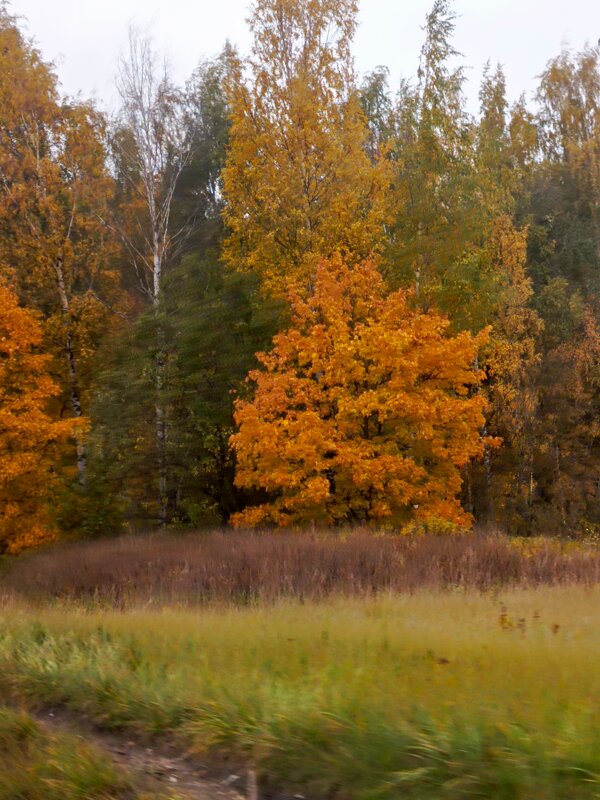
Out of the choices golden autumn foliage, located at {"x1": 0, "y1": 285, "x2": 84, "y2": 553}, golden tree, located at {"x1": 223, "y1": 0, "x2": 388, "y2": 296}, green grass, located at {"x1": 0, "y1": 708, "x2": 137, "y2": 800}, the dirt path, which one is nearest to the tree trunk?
golden autumn foliage, located at {"x1": 0, "y1": 285, "x2": 84, "y2": 553}

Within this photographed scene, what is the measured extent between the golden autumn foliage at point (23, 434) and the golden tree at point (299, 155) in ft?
22.7

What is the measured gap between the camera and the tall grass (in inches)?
418

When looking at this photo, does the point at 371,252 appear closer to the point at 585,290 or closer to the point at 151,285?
the point at 151,285

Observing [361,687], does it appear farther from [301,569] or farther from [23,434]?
[23,434]

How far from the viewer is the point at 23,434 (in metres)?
21.5

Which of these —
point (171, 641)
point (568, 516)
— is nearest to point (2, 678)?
point (171, 641)

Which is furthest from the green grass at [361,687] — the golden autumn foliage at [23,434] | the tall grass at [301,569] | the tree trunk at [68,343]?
the tree trunk at [68,343]

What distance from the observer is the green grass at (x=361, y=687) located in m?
3.66

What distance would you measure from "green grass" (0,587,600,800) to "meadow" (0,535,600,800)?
0.01m

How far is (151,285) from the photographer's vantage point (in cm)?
3097

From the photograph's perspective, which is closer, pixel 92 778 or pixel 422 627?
pixel 92 778

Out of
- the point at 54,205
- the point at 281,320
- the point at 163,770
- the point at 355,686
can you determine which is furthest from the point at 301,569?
the point at 54,205

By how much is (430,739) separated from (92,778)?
1.90 meters

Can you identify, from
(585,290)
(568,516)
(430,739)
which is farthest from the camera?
(585,290)
